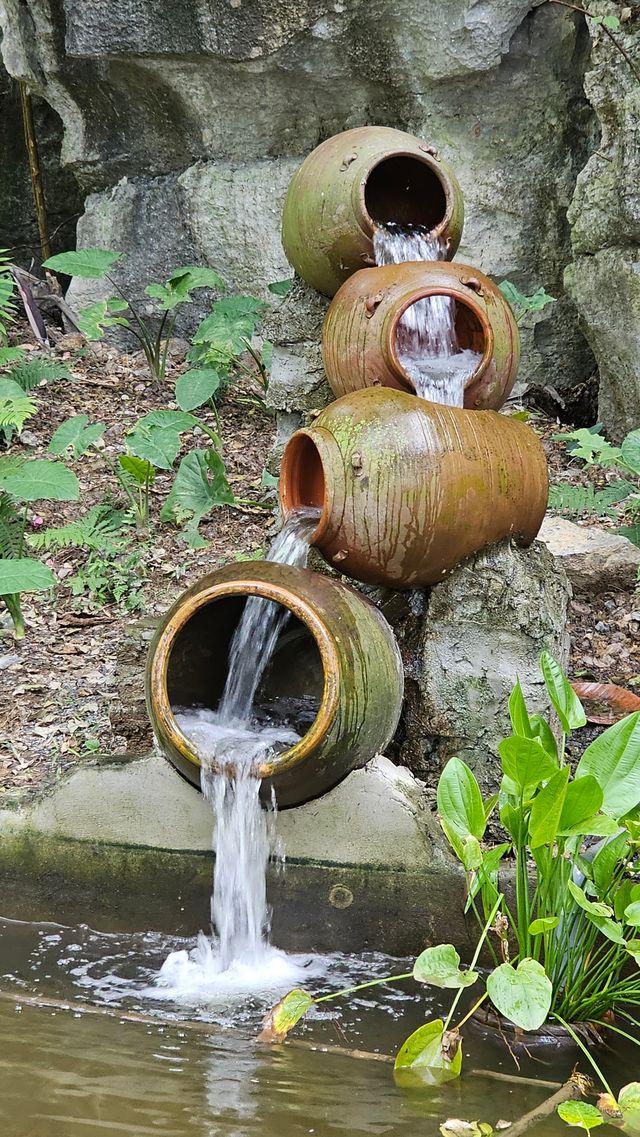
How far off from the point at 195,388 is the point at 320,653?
255 cm

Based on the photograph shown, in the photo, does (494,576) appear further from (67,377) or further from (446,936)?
(67,377)

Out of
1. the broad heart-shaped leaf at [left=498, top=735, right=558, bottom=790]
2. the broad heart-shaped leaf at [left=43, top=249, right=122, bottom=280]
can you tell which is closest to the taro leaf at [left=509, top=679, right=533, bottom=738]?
the broad heart-shaped leaf at [left=498, top=735, right=558, bottom=790]

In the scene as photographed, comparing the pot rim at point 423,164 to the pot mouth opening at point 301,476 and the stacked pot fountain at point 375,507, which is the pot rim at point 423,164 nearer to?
the stacked pot fountain at point 375,507

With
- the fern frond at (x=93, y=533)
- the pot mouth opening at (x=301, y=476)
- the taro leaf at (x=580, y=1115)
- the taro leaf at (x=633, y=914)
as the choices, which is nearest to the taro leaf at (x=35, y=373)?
the fern frond at (x=93, y=533)

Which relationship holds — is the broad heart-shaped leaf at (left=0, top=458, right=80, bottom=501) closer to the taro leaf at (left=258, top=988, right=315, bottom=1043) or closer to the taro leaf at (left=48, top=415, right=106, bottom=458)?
the taro leaf at (left=48, top=415, right=106, bottom=458)

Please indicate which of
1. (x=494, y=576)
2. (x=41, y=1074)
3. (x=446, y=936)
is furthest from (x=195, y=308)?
(x=41, y=1074)

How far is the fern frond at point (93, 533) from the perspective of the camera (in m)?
4.91

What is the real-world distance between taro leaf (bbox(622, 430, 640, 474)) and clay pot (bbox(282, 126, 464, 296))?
34.0 inches

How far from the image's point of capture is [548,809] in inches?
91.9

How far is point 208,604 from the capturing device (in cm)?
315

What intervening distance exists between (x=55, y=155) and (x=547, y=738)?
6.54 m

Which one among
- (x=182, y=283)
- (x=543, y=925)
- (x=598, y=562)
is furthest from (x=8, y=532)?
(x=543, y=925)

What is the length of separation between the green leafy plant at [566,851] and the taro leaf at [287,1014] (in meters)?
0.45

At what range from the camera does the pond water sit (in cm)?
219
